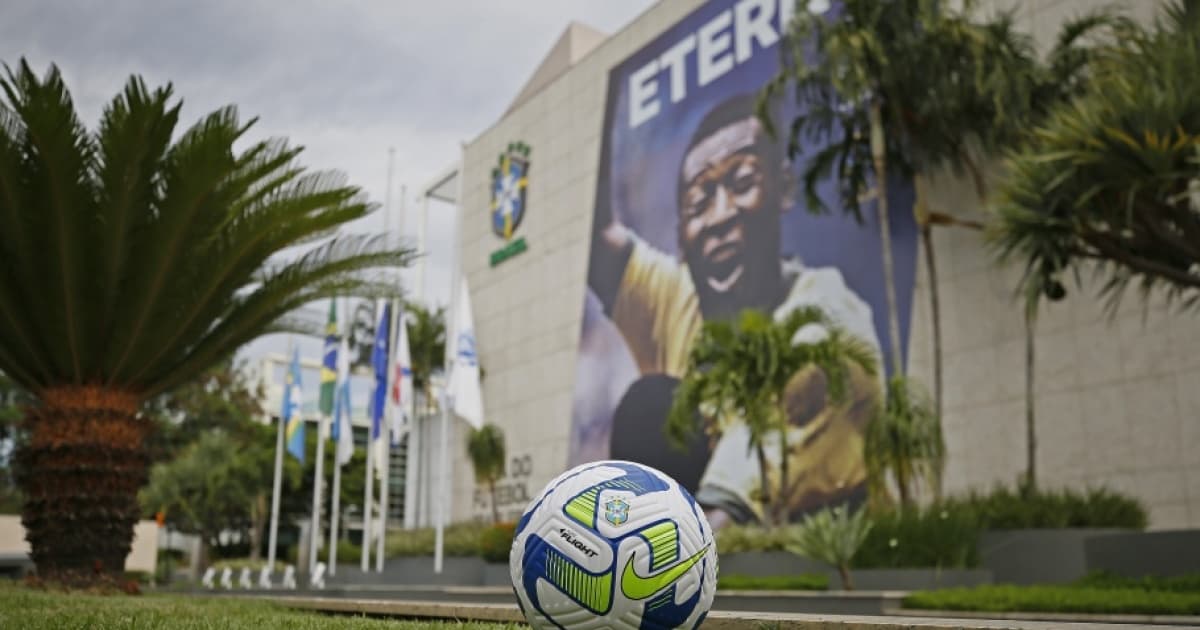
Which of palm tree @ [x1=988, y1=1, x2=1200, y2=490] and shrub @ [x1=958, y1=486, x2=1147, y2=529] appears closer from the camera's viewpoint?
palm tree @ [x1=988, y1=1, x2=1200, y2=490]

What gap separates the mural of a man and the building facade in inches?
3.2

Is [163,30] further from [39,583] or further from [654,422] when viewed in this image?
[654,422]

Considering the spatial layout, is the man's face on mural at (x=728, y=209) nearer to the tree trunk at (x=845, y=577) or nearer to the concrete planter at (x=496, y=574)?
the concrete planter at (x=496, y=574)

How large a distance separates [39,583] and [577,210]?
86.5 ft

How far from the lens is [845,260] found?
2550 centimetres

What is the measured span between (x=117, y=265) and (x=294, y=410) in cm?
2035

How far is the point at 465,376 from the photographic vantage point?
86.3 feet

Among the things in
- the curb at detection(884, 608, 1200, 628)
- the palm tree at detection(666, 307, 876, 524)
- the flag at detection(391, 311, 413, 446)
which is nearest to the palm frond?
the curb at detection(884, 608, 1200, 628)

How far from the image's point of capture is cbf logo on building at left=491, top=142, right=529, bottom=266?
130ft

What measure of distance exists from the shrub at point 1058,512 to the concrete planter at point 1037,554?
0.43 meters

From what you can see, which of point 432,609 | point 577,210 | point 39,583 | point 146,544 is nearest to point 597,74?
point 577,210

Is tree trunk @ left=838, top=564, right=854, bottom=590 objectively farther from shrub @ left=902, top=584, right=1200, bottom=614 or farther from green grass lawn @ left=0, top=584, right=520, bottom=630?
green grass lawn @ left=0, top=584, right=520, bottom=630

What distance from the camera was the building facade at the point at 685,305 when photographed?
2009 centimetres

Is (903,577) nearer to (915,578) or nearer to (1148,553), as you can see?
(915,578)
